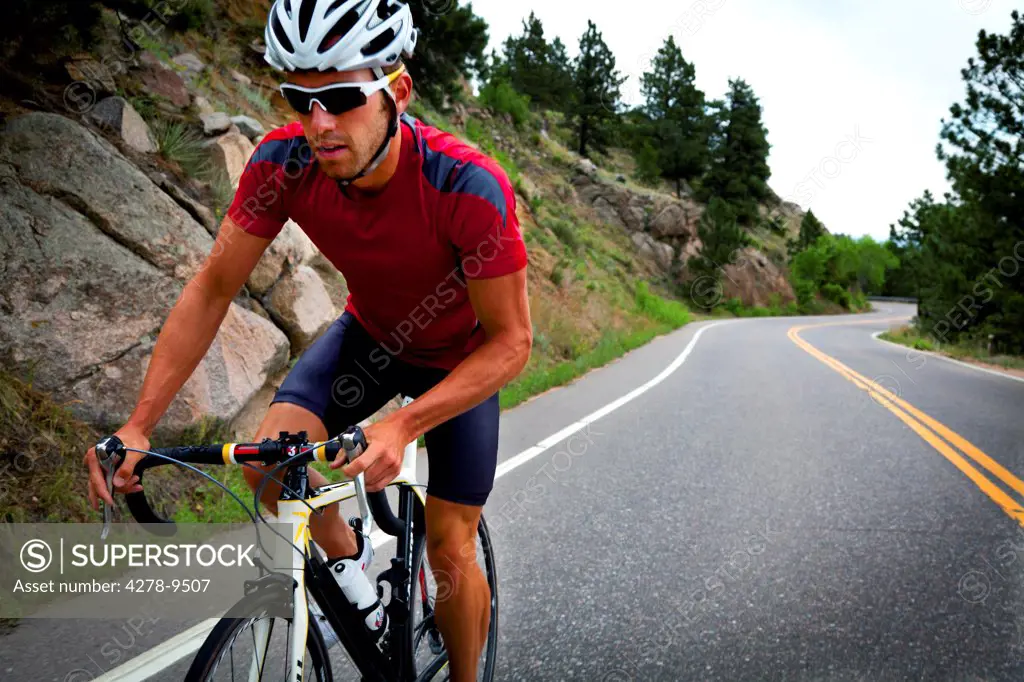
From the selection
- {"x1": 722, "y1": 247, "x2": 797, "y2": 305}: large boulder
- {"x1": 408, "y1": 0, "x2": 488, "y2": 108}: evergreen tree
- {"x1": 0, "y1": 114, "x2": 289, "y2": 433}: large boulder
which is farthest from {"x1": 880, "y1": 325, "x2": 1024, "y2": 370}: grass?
{"x1": 722, "y1": 247, "x2": 797, "y2": 305}: large boulder

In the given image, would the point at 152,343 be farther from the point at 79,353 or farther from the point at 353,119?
the point at 353,119

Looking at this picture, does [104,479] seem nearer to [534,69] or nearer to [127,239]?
[127,239]

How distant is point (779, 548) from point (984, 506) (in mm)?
1874

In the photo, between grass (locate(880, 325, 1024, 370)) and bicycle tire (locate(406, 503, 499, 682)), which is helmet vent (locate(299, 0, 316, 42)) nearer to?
bicycle tire (locate(406, 503, 499, 682))

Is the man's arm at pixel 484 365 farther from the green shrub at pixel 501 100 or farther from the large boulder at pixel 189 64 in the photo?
the green shrub at pixel 501 100

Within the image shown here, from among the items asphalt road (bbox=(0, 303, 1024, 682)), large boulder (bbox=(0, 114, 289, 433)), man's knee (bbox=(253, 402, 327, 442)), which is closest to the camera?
man's knee (bbox=(253, 402, 327, 442))

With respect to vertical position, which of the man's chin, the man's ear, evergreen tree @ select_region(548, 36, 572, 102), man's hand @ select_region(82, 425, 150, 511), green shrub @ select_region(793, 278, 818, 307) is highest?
evergreen tree @ select_region(548, 36, 572, 102)

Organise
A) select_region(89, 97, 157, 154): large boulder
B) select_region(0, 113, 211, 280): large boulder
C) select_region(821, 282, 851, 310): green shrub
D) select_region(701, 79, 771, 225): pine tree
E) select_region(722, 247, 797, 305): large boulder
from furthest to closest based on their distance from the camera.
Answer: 1. select_region(821, 282, 851, 310): green shrub
2. select_region(701, 79, 771, 225): pine tree
3. select_region(722, 247, 797, 305): large boulder
4. select_region(89, 97, 157, 154): large boulder
5. select_region(0, 113, 211, 280): large boulder

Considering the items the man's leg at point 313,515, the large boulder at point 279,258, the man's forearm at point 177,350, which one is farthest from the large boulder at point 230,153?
the man's leg at point 313,515

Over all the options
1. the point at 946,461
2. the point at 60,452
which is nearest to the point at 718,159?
the point at 946,461

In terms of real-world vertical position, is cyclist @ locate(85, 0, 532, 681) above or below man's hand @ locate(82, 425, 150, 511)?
above

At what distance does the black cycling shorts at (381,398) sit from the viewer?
231 centimetres

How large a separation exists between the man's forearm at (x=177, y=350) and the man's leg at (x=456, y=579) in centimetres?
88

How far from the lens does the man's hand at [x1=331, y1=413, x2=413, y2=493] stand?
4.98ft
